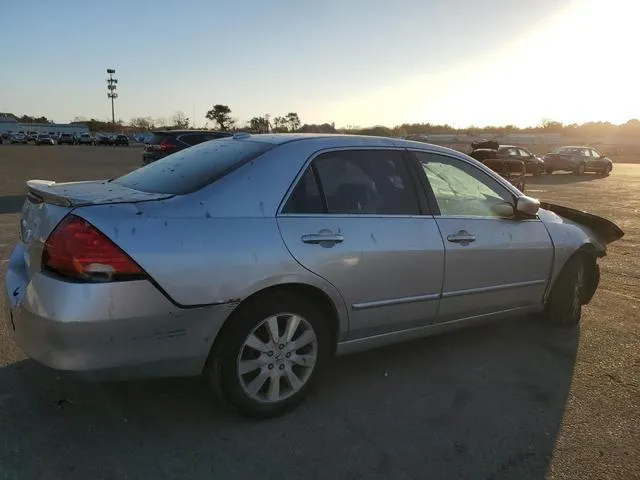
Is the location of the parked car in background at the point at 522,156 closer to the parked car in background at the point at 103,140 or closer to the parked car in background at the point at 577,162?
the parked car in background at the point at 577,162

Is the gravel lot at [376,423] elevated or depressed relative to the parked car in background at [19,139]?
depressed

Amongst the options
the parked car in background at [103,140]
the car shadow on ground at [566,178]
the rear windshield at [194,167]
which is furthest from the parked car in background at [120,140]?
the rear windshield at [194,167]

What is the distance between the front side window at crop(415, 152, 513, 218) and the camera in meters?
4.14

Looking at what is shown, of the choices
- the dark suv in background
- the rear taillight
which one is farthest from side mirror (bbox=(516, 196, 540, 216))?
the dark suv in background

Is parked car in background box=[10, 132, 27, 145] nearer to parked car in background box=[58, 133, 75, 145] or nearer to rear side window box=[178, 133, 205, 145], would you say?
parked car in background box=[58, 133, 75, 145]

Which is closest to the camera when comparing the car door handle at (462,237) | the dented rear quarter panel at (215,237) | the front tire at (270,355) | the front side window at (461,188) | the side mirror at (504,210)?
the dented rear quarter panel at (215,237)

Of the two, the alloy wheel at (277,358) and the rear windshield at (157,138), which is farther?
the rear windshield at (157,138)

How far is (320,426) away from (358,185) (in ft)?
4.99

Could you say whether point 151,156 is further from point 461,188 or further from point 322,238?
point 322,238

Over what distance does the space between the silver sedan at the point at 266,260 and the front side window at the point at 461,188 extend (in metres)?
0.01

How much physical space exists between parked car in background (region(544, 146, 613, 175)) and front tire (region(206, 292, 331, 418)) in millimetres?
30606

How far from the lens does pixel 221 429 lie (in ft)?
10.6

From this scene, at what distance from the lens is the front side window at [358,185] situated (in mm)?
3496

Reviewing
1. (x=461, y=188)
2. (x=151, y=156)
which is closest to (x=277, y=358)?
(x=461, y=188)
